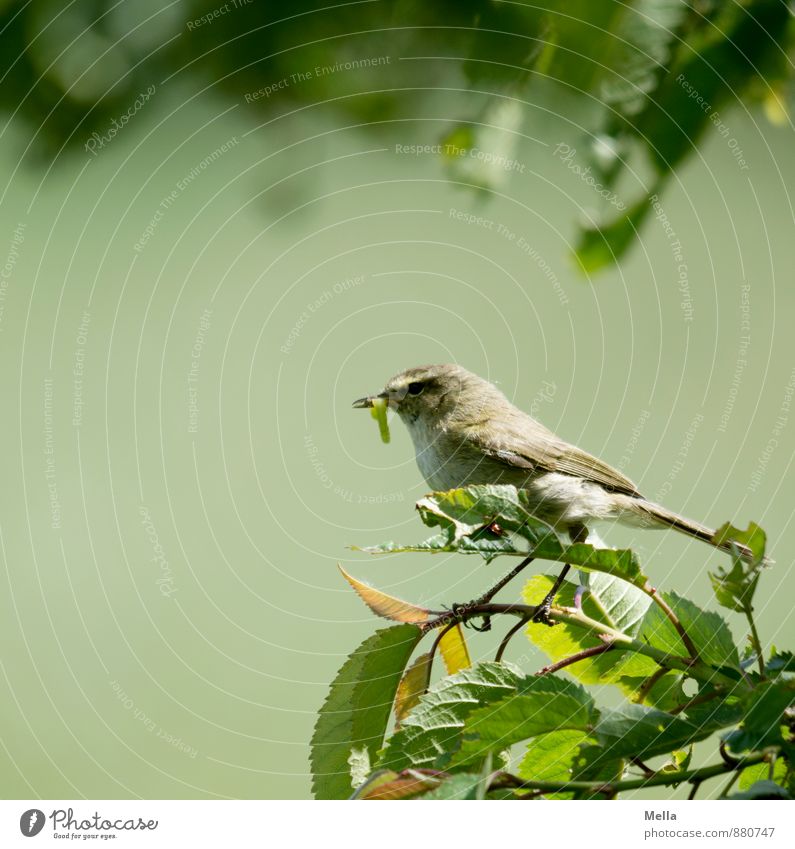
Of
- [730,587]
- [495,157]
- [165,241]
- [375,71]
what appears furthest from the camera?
[165,241]

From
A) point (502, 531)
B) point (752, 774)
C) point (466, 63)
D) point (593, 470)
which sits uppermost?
point (466, 63)

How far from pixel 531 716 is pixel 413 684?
0.40 m

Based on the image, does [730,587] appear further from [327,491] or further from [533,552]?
[327,491]

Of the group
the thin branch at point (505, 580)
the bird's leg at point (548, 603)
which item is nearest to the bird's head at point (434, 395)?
the thin branch at point (505, 580)

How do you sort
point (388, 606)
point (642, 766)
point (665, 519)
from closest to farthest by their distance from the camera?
point (642, 766)
point (388, 606)
point (665, 519)

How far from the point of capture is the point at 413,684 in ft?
5.95

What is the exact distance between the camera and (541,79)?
185cm

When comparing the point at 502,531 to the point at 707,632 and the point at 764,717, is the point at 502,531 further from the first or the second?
the point at 764,717

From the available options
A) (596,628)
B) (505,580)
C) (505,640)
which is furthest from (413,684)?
(505,580)

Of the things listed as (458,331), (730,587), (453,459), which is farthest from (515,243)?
(730,587)

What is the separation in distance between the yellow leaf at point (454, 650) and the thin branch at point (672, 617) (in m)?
0.39

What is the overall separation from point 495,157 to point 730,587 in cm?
88

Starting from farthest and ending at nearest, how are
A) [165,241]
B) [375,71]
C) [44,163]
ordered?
[165,241], [375,71], [44,163]

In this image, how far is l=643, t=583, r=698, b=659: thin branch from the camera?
1.54 m
